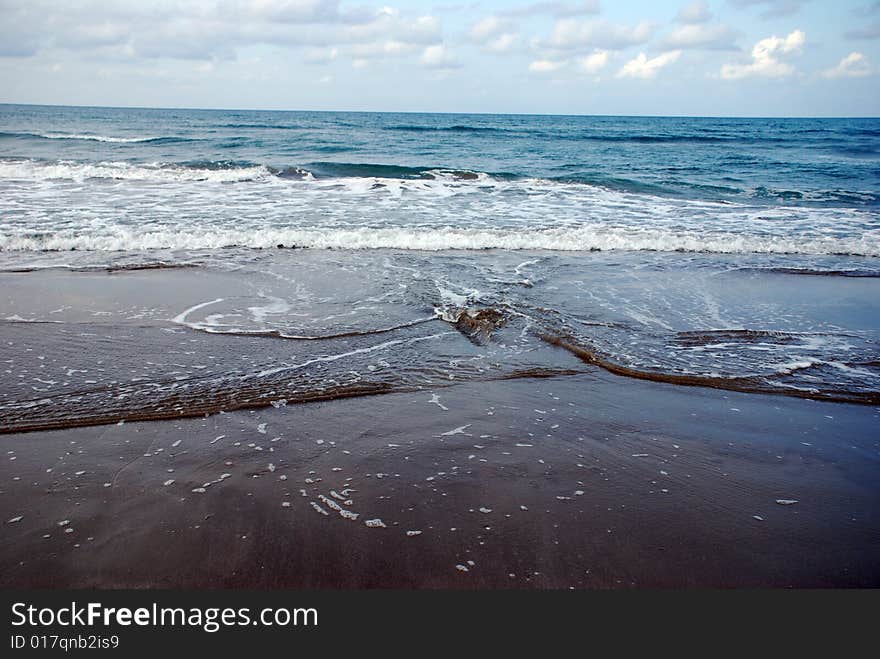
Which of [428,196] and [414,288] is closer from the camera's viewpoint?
[414,288]

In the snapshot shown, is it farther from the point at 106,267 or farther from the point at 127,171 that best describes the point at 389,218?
the point at 127,171

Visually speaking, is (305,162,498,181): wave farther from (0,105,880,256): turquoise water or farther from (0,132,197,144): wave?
(0,132,197,144): wave

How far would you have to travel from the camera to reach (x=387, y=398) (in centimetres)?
420

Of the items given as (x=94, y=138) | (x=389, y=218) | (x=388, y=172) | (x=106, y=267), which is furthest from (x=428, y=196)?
(x=94, y=138)

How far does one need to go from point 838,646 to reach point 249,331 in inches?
190

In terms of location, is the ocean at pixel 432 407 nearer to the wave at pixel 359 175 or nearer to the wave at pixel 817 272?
the wave at pixel 817 272

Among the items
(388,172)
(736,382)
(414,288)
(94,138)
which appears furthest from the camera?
(94,138)

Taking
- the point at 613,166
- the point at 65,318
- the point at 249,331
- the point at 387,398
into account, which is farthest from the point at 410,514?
the point at 613,166

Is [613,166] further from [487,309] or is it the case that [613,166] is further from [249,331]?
→ [249,331]

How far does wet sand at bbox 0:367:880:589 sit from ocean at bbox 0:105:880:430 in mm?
504

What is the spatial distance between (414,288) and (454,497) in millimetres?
4258

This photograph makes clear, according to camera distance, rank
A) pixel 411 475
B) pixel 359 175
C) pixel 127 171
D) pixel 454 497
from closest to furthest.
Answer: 1. pixel 454 497
2. pixel 411 475
3. pixel 127 171
4. pixel 359 175

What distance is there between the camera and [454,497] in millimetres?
3078

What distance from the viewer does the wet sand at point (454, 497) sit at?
8.38 feet
